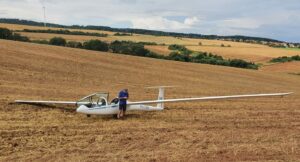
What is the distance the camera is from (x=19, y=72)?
28734 mm

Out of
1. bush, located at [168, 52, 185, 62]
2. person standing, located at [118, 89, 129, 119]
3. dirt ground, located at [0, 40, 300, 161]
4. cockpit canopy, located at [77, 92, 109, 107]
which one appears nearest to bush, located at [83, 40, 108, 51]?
bush, located at [168, 52, 185, 62]

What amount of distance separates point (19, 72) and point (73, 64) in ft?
27.8

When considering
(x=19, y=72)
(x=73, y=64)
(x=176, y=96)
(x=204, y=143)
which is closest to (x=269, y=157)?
(x=204, y=143)

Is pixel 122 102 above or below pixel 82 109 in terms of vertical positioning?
above

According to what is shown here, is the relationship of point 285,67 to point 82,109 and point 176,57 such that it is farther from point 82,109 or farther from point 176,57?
point 82,109

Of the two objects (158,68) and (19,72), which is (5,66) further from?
(158,68)

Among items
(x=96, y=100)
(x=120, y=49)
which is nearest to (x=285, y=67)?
(x=120, y=49)

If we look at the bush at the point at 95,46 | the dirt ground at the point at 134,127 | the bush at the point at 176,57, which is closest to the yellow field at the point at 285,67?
the bush at the point at 176,57

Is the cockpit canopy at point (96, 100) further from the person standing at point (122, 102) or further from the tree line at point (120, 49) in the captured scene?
the tree line at point (120, 49)

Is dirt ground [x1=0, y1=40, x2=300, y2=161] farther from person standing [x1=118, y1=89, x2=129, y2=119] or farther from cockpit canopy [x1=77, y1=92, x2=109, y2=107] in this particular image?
cockpit canopy [x1=77, y1=92, x2=109, y2=107]

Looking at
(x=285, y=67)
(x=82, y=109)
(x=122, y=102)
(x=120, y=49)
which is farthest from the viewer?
(x=285, y=67)

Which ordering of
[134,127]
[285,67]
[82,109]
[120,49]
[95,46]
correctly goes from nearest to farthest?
[134,127] < [82,109] < [95,46] < [120,49] < [285,67]

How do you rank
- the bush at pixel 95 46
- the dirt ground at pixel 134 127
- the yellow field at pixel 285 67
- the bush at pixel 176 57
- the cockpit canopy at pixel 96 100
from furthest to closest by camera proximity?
the yellow field at pixel 285 67 < the bush at pixel 176 57 < the bush at pixel 95 46 < the cockpit canopy at pixel 96 100 < the dirt ground at pixel 134 127

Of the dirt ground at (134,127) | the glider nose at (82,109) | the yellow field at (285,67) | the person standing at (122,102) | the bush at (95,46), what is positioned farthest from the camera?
the yellow field at (285,67)
